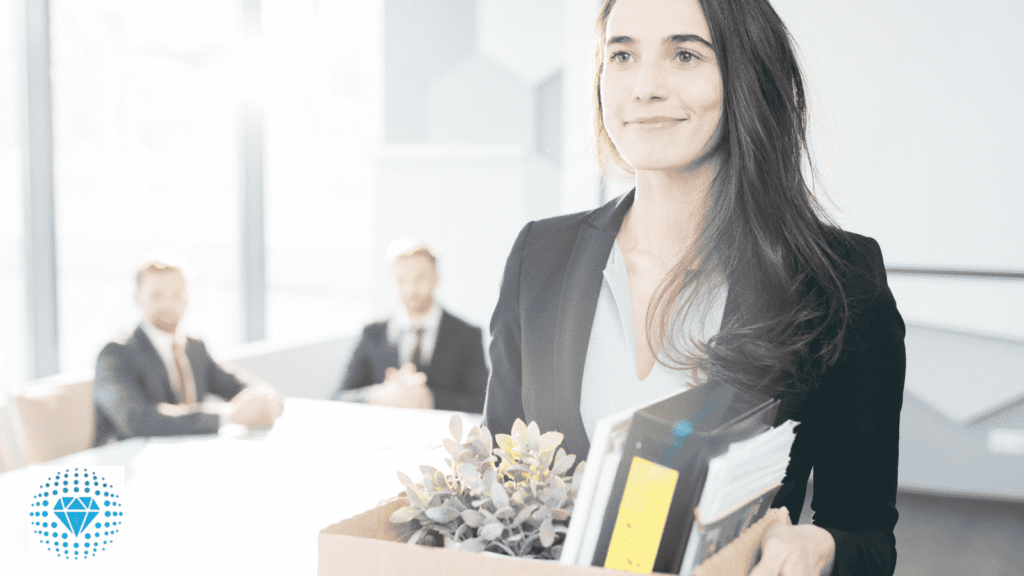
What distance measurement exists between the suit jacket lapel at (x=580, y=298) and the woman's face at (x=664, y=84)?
168 millimetres

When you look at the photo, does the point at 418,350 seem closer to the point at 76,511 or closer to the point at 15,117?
the point at 15,117

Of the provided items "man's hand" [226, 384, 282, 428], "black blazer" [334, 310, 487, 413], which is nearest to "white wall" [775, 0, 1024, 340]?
"black blazer" [334, 310, 487, 413]

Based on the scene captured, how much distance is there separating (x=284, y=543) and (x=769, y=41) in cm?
110

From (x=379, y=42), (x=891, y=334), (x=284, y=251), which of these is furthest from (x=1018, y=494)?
(x=284, y=251)

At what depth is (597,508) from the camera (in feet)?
1.94

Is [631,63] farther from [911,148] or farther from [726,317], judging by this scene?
[911,148]

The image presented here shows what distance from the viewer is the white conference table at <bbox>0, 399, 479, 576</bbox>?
123cm

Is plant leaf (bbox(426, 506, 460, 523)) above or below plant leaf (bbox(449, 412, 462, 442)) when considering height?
below

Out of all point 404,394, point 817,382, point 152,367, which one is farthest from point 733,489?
point 152,367

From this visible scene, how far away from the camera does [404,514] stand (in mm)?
679

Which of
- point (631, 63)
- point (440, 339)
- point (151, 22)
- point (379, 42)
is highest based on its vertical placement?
point (151, 22)

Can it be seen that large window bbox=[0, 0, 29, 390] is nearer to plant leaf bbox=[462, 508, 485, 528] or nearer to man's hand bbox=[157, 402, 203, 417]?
man's hand bbox=[157, 402, 203, 417]

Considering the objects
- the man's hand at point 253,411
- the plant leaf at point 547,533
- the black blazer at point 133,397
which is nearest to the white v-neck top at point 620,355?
the plant leaf at point 547,533

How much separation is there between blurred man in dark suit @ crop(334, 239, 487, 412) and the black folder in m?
2.61
